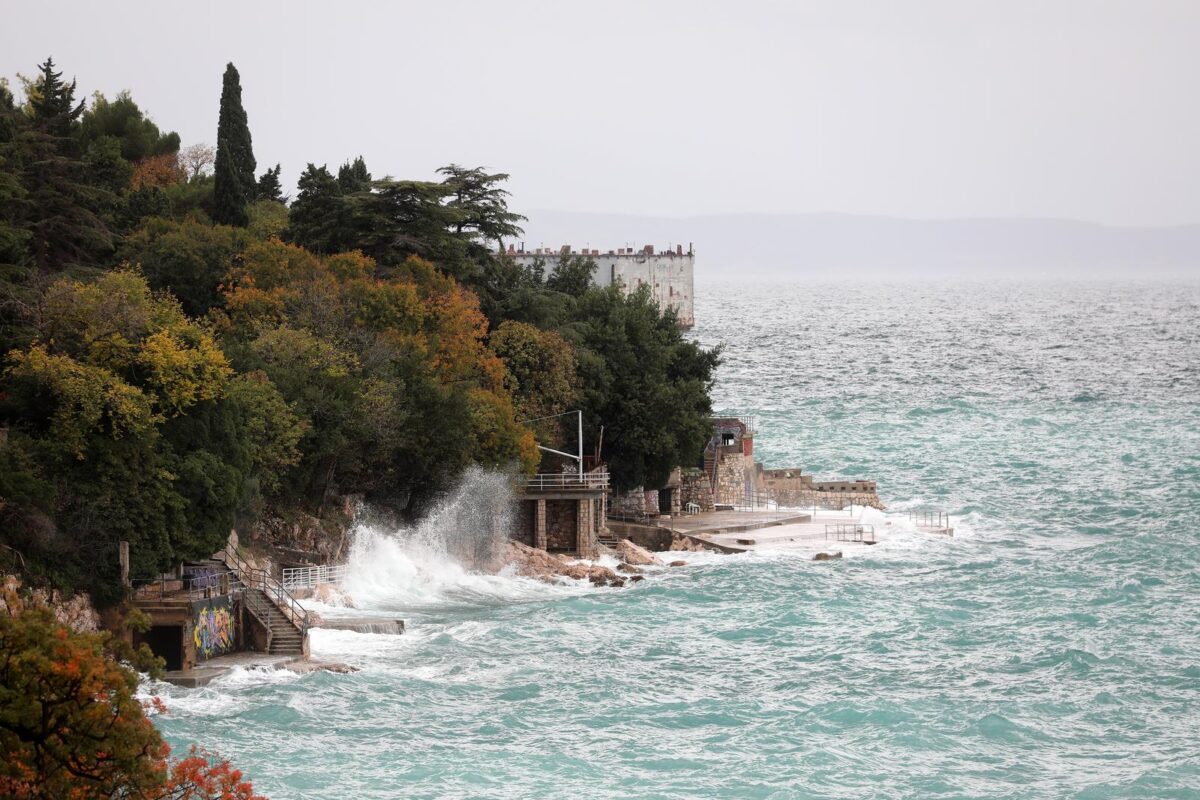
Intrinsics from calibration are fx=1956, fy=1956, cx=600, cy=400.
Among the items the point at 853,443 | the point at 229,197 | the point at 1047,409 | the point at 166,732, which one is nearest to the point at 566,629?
the point at 166,732

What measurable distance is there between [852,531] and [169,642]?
44.1 m

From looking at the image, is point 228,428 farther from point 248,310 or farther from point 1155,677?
point 1155,677

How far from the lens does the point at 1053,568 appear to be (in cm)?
8100

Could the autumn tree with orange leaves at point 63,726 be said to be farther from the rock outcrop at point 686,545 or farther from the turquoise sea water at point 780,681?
the rock outcrop at point 686,545

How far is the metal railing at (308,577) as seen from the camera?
206ft

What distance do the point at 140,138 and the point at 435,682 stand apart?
61.9 m

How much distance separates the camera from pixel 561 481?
259ft

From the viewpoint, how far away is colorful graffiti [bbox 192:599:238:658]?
2039 inches

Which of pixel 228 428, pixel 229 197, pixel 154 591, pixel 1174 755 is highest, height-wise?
pixel 229 197

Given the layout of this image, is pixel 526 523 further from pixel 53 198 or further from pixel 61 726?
pixel 61 726

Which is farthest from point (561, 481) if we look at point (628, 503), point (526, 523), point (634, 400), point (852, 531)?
point (852, 531)

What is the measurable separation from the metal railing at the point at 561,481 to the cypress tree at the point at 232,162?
73.1 ft

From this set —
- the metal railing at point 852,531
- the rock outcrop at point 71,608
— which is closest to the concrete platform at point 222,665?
the rock outcrop at point 71,608

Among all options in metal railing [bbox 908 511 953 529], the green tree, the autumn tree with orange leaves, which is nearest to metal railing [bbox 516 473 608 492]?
the green tree
